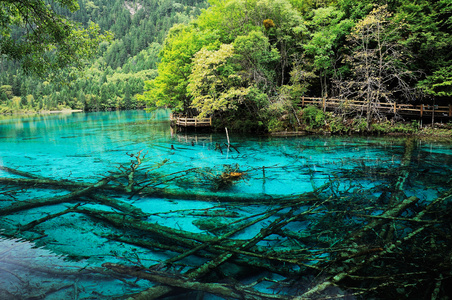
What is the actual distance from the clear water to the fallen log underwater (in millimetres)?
96

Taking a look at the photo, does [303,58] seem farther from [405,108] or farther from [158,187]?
[158,187]

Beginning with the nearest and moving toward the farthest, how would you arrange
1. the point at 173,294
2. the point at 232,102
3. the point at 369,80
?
the point at 173,294, the point at 369,80, the point at 232,102

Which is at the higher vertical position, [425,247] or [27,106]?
[27,106]

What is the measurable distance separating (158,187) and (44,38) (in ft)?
19.7

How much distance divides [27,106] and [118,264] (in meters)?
115

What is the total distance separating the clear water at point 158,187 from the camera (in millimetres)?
4480

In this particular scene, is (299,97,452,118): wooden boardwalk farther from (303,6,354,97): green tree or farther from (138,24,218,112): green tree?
(138,24,218,112): green tree

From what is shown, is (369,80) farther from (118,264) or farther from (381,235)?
(118,264)

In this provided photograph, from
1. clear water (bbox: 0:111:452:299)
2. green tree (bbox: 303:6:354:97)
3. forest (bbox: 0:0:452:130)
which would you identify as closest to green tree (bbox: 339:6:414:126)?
forest (bbox: 0:0:452:130)

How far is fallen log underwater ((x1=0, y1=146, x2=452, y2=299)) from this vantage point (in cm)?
393

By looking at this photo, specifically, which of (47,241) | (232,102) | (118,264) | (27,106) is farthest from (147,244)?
(27,106)

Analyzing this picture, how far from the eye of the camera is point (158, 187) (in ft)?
30.1

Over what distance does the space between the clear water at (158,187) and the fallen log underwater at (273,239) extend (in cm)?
10

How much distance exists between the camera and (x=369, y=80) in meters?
20.5
